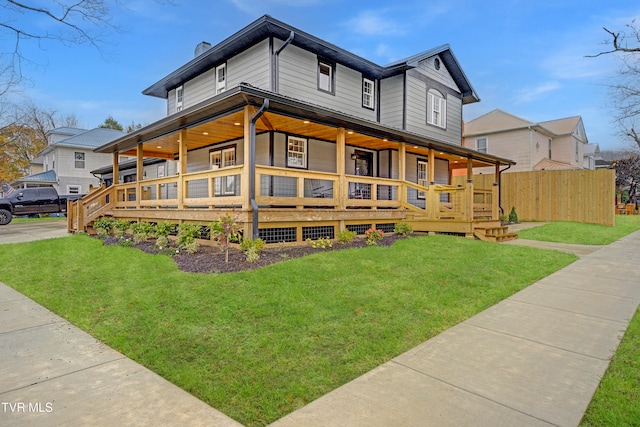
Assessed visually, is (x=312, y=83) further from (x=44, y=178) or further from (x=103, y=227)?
(x=44, y=178)

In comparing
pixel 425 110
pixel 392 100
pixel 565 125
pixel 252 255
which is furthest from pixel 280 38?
pixel 565 125

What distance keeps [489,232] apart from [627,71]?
900 cm

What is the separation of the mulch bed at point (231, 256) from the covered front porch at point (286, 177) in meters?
0.55

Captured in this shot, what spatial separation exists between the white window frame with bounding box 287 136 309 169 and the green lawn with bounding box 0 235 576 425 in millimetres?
5140

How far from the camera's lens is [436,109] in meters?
16.3

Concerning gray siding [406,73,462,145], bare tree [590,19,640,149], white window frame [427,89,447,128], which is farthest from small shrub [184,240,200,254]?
bare tree [590,19,640,149]

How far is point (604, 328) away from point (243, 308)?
4179 mm

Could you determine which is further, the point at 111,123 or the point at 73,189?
the point at 111,123

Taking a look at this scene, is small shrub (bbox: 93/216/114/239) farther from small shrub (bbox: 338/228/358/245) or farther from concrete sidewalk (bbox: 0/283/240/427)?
concrete sidewalk (bbox: 0/283/240/427)

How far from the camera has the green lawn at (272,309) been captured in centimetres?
296

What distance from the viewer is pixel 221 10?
1333 cm

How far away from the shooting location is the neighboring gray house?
2878cm

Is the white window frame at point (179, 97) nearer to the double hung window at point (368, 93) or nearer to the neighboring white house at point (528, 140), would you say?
the double hung window at point (368, 93)

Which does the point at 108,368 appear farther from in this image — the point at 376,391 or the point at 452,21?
the point at 452,21
